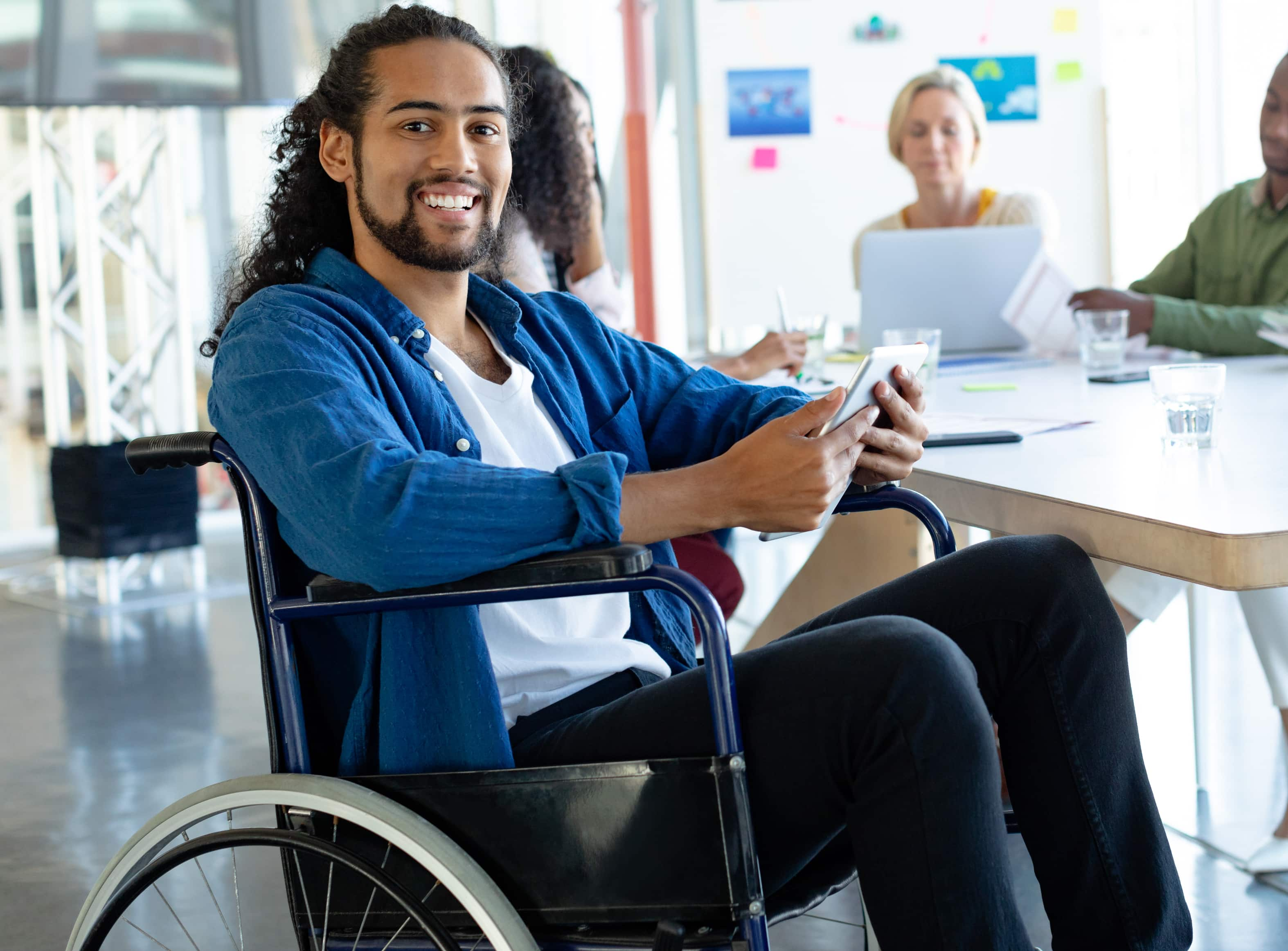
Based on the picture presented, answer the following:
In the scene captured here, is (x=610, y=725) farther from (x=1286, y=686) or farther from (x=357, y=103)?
(x=1286, y=686)

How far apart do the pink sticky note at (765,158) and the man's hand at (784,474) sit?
3.97m

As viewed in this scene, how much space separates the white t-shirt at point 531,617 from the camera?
3.93ft

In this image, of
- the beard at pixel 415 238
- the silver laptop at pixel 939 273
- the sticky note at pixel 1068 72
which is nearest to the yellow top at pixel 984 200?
the silver laptop at pixel 939 273

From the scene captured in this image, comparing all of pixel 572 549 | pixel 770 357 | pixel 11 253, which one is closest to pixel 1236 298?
pixel 770 357

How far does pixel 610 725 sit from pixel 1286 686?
52.5 inches

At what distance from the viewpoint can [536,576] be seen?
965 mm

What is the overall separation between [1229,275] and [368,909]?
231cm

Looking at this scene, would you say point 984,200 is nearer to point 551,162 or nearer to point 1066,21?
point 551,162

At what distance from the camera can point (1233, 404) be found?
1.72 meters

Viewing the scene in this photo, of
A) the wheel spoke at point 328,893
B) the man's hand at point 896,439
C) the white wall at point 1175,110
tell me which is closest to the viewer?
the wheel spoke at point 328,893

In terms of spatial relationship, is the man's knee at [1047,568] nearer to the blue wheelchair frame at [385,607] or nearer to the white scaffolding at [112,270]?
the blue wheelchair frame at [385,607]

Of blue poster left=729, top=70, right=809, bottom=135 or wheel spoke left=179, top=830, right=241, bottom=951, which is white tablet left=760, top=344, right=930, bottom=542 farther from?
blue poster left=729, top=70, right=809, bottom=135

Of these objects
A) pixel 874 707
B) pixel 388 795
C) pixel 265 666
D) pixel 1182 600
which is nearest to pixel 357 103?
pixel 265 666

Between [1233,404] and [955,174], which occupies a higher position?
[955,174]
